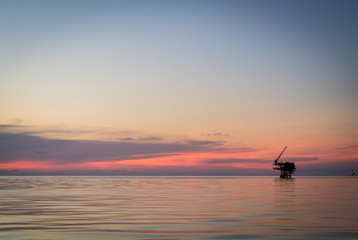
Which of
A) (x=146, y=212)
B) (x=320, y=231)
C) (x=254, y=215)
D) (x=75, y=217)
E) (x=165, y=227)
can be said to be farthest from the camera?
(x=146, y=212)

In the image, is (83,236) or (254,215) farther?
(254,215)

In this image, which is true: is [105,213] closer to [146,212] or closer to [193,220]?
[146,212]

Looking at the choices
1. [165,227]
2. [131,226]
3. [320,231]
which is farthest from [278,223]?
[131,226]

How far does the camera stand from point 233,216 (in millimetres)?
28719

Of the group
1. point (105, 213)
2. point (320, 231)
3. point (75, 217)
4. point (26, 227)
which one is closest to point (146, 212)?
point (105, 213)

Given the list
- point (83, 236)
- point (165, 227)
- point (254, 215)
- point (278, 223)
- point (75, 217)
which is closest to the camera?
point (83, 236)

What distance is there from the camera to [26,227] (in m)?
22.5

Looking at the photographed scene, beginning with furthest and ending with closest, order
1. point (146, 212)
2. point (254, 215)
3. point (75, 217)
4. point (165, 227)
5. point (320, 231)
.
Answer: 1. point (146, 212)
2. point (254, 215)
3. point (75, 217)
4. point (165, 227)
5. point (320, 231)

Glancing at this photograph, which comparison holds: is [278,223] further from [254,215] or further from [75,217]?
[75,217]

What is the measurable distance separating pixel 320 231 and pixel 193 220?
7829mm

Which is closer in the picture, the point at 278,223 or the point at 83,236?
the point at 83,236

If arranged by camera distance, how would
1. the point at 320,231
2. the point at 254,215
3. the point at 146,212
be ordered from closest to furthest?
the point at 320,231 → the point at 254,215 → the point at 146,212

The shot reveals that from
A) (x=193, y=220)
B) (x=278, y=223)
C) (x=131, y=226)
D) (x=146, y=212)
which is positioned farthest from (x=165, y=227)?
(x=146, y=212)

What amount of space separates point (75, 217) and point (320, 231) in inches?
590
